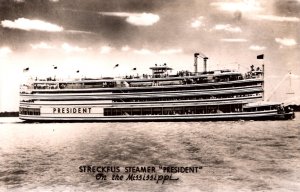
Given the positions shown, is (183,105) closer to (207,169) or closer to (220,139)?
(220,139)

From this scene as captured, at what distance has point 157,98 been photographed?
103ft

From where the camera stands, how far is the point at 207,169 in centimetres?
1285

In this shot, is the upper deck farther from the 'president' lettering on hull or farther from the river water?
the river water

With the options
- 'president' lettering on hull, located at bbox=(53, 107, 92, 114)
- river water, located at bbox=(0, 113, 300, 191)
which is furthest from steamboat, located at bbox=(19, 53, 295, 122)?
river water, located at bbox=(0, 113, 300, 191)

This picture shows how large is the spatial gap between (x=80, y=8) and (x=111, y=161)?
6.01 metres

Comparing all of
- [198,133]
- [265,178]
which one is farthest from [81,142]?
[265,178]

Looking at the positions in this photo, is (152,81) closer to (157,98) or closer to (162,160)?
(157,98)

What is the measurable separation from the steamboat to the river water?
841cm

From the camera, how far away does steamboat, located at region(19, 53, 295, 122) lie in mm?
29859

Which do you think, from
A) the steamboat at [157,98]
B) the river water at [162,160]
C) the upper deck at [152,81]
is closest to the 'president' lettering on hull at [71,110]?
the steamboat at [157,98]

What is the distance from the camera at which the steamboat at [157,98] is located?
29859 mm

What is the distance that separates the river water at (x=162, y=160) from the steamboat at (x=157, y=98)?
Result: 841cm

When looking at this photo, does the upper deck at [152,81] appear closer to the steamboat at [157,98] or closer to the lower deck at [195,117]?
the steamboat at [157,98]

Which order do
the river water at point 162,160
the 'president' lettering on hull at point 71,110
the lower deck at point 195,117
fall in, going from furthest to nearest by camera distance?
1. the 'president' lettering on hull at point 71,110
2. the lower deck at point 195,117
3. the river water at point 162,160
